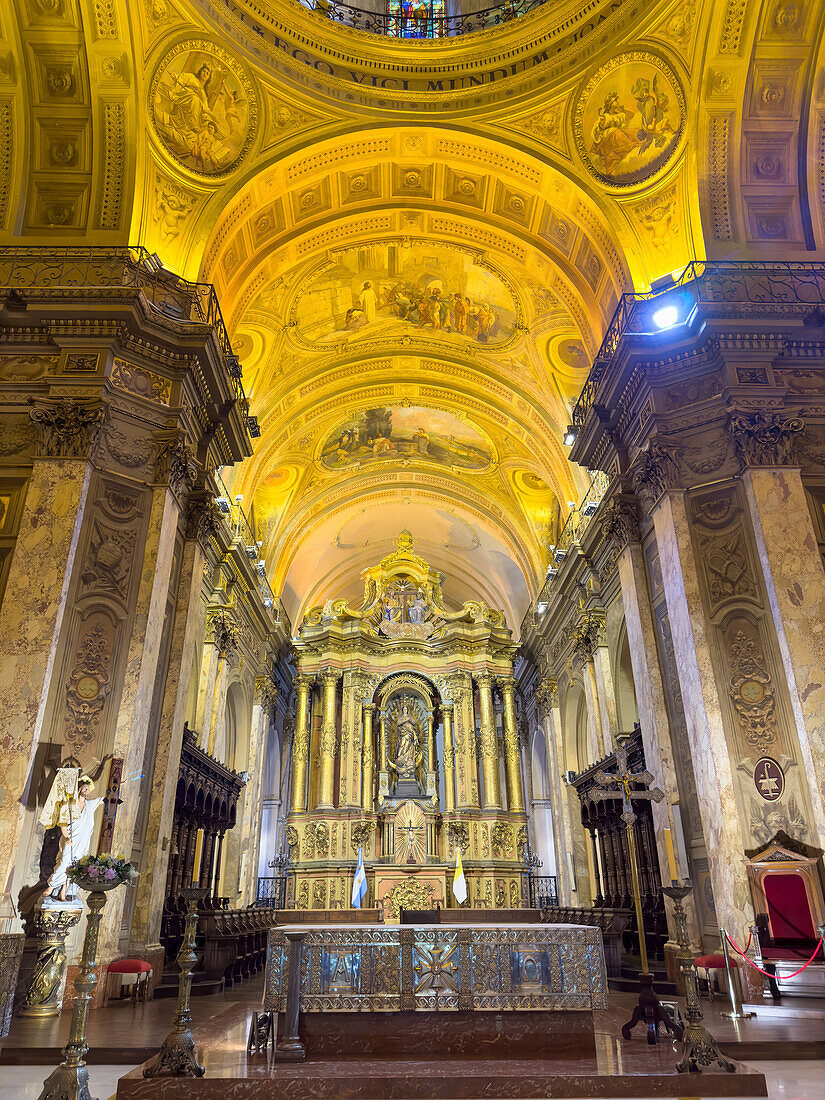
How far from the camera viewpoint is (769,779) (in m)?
9.12

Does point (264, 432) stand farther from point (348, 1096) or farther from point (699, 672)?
point (348, 1096)

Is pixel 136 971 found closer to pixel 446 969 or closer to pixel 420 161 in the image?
pixel 446 969

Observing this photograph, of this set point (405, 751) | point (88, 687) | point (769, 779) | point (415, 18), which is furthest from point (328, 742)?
point (415, 18)

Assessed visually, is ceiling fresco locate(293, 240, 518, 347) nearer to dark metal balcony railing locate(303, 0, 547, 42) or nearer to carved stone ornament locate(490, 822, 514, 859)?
dark metal balcony railing locate(303, 0, 547, 42)

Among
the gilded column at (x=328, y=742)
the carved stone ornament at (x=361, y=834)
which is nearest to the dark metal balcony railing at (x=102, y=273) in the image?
the gilded column at (x=328, y=742)

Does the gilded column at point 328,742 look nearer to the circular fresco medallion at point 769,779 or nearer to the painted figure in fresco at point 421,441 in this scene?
the painted figure in fresco at point 421,441

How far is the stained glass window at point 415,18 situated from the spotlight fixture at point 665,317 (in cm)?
718

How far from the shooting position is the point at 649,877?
41.8 ft

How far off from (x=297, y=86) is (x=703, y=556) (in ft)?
33.8

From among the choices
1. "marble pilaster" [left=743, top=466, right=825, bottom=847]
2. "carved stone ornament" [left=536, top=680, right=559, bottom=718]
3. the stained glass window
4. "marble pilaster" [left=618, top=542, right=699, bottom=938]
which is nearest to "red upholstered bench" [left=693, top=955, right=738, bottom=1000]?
"marble pilaster" [left=618, top=542, right=699, bottom=938]

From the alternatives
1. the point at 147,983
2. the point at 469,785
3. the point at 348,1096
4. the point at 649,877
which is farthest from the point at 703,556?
the point at 469,785

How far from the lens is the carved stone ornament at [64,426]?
33.1 feet

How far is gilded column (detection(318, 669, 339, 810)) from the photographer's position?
2083cm

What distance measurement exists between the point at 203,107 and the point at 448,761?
16.6 m
